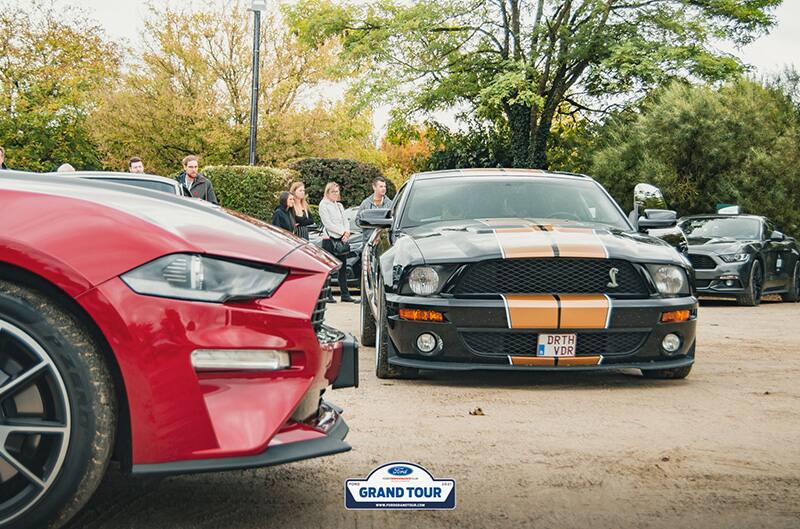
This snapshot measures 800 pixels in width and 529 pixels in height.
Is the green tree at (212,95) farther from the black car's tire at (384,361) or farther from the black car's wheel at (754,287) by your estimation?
the black car's tire at (384,361)

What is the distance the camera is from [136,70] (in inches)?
1641

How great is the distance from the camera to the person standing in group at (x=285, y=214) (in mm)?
15008

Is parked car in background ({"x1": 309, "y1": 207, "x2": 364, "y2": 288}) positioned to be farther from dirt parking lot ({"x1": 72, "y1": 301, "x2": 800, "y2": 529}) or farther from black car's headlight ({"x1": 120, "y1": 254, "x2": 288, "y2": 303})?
black car's headlight ({"x1": 120, "y1": 254, "x2": 288, "y2": 303})

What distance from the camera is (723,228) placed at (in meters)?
17.3

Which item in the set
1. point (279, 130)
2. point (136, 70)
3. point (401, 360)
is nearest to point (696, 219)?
point (401, 360)

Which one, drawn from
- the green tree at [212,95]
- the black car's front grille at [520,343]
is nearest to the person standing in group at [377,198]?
the black car's front grille at [520,343]

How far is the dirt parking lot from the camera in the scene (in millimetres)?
3607

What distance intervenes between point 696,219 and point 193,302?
15770 millimetres

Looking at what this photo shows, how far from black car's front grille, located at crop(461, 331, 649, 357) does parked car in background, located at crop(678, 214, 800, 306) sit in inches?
394

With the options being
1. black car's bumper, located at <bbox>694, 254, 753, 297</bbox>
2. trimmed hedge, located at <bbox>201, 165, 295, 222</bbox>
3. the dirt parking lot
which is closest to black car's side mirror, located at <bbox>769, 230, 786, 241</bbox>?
black car's bumper, located at <bbox>694, 254, 753, 297</bbox>

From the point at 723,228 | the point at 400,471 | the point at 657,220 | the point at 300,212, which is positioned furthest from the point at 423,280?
the point at 723,228

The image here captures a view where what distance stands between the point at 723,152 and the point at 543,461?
21.5m

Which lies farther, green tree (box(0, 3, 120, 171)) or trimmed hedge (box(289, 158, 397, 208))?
green tree (box(0, 3, 120, 171))

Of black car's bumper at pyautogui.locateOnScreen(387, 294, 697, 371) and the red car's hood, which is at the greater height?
the red car's hood
